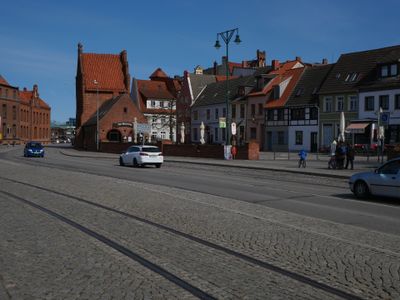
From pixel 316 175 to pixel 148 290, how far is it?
2262 cm

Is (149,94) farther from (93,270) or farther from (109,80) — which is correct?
(93,270)

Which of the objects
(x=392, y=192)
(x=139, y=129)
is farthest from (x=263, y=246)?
(x=139, y=129)

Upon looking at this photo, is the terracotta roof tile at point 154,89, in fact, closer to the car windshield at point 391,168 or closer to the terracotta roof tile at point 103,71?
the terracotta roof tile at point 103,71

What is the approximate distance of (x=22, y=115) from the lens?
443 feet

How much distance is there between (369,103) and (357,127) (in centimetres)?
297

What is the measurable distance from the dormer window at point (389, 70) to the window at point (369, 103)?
259cm

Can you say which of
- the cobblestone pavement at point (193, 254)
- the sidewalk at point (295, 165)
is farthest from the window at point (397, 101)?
the cobblestone pavement at point (193, 254)

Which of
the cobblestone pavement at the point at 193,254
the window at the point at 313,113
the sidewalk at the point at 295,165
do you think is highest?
the window at the point at 313,113

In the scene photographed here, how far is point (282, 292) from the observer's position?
19.8ft

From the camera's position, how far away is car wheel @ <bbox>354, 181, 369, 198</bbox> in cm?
1678

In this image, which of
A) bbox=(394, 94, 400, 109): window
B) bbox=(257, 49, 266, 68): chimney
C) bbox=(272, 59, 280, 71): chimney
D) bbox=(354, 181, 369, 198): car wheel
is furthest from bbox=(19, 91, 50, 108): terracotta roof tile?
bbox=(354, 181, 369, 198): car wheel

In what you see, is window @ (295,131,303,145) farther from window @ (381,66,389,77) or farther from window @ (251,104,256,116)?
window @ (381,66,389,77)

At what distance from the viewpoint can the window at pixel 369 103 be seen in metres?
54.1

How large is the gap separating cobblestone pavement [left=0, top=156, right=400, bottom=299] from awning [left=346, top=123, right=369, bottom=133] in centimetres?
4254
